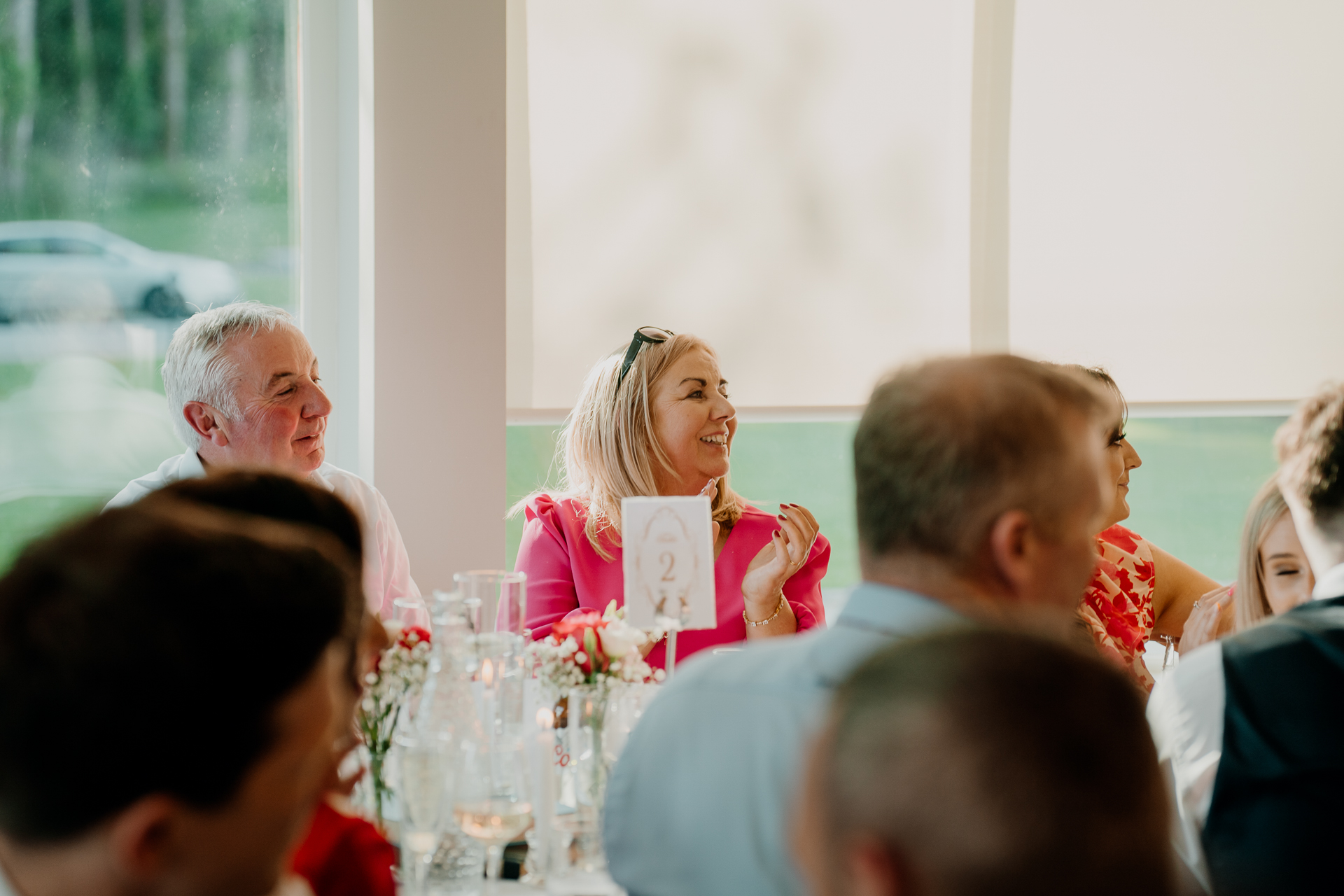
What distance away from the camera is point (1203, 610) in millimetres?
2451

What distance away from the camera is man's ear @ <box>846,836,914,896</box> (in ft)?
1.98

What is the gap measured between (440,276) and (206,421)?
760mm

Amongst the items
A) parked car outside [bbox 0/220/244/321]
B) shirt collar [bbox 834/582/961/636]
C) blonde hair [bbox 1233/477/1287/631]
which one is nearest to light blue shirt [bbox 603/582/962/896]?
shirt collar [bbox 834/582/961/636]

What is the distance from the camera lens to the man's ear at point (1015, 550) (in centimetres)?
121

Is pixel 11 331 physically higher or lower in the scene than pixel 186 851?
higher

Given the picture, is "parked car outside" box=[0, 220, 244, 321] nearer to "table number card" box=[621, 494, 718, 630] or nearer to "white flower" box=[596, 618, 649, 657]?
"table number card" box=[621, 494, 718, 630]

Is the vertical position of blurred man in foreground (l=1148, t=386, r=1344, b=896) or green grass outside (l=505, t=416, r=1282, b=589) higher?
blurred man in foreground (l=1148, t=386, r=1344, b=896)

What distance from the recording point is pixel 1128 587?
2873 millimetres

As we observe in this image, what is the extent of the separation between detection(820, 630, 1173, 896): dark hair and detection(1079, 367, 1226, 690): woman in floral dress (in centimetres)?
203

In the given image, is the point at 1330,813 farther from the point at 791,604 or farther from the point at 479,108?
the point at 479,108

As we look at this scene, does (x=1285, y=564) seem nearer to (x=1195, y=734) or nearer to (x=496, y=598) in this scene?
(x=1195, y=734)

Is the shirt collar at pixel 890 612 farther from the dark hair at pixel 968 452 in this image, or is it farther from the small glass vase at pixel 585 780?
the small glass vase at pixel 585 780

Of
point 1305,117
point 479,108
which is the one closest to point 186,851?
point 479,108

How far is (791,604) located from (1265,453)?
42.6ft
